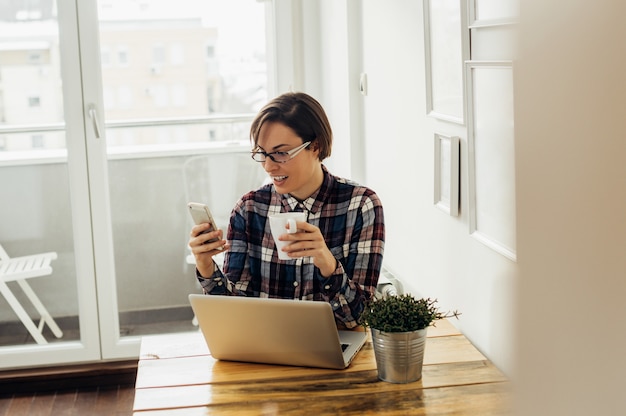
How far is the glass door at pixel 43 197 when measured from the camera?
11.3 feet

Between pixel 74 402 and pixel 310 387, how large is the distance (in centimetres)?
221

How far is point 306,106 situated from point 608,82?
1.98 m

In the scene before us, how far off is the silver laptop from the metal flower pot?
3.8 inches

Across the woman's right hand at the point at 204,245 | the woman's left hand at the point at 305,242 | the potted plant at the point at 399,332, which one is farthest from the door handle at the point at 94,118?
the potted plant at the point at 399,332

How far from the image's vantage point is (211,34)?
3.56 metres

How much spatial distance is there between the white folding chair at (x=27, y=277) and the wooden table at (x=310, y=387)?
193 cm

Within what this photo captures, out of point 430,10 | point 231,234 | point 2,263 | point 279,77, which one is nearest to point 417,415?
point 231,234

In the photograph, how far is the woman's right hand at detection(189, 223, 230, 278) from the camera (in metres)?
1.88

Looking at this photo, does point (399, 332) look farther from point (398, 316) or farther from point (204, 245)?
point (204, 245)

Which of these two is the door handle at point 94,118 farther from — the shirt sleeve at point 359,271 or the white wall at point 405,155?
the shirt sleeve at point 359,271

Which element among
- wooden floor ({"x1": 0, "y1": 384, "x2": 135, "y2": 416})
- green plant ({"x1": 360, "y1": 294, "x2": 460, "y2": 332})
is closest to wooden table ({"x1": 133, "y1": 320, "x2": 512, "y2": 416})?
green plant ({"x1": 360, "y1": 294, "x2": 460, "y2": 332})

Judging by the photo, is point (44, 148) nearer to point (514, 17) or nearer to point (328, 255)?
point (328, 255)

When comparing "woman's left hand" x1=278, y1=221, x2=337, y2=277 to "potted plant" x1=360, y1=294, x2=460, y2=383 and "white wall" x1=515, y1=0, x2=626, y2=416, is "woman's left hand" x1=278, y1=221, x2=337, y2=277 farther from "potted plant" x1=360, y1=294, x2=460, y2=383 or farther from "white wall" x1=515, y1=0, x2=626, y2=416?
"white wall" x1=515, y1=0, x2=626, y2=416

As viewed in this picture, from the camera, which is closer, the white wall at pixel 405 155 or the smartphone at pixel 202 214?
the smartphone at pixel 202 214
